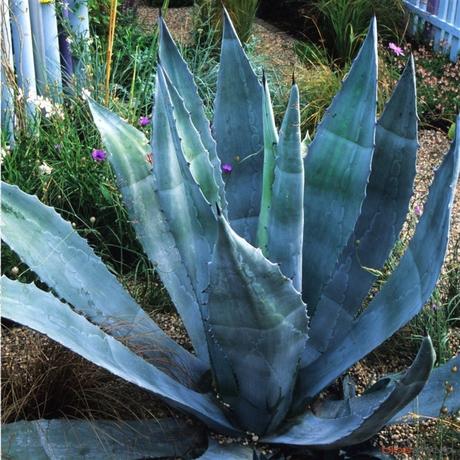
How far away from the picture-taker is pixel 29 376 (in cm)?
265

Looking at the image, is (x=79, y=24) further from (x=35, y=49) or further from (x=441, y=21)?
(x=441, y=21)

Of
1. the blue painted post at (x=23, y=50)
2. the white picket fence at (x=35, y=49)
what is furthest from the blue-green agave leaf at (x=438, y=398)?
the blue painted post at (x=23, y=50)

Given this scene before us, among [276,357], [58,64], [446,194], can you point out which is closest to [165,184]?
[276,357]

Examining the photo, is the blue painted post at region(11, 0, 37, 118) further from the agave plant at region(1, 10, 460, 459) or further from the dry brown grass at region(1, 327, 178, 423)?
the dry brown grass at region(1, 327, 178, 423)

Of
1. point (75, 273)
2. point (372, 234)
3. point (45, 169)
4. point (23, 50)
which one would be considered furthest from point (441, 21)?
point (75, 273)

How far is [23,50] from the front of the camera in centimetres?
427

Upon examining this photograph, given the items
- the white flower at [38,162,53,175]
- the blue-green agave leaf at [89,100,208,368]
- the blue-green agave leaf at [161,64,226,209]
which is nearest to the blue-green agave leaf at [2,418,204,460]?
the blue-green agave leaf at [89,100,208,368]

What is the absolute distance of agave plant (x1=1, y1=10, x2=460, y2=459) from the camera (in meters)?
2.17

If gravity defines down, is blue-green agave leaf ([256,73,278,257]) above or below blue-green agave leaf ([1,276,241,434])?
above

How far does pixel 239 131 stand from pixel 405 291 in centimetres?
78

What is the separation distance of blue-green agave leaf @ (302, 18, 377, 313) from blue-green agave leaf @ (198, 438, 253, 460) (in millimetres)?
468

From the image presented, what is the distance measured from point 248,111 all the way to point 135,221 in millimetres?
489

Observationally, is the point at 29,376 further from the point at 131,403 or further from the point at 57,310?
the point at 57,310

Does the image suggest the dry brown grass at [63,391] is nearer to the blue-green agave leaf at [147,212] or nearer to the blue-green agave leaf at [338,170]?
the blue-green agave leaf at [147,212]
